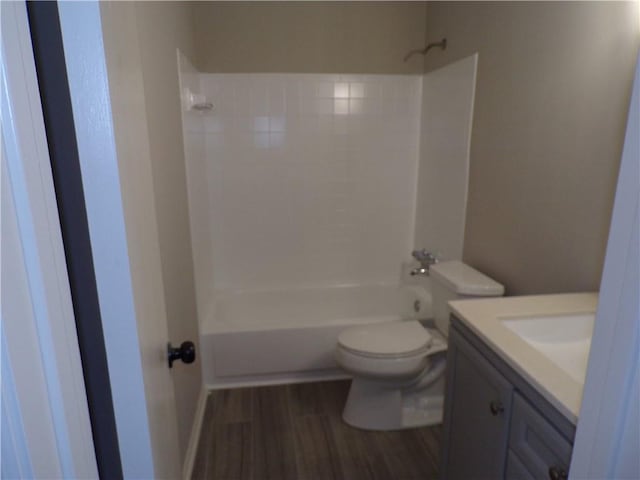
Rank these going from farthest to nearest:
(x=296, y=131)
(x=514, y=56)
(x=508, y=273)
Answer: (x=296, y=131) → (x=508, y=273) → (x=514, y=56)

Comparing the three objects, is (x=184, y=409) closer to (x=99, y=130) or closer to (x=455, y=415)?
(x=455, y=415)

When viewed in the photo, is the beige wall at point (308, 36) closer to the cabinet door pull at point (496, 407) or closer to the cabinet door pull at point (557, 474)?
the cabinet door pull at point (496, 407)

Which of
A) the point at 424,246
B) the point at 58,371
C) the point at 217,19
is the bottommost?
the point at 424,246

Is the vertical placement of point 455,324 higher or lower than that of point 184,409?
higher

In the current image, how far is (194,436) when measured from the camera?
190 centimetres

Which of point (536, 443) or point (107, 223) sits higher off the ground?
point (107, 223)

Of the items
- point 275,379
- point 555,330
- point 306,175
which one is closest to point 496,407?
point 555,330

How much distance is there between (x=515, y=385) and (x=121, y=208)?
0.97m

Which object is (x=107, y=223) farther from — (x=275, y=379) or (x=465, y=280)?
(x=275, y=379)

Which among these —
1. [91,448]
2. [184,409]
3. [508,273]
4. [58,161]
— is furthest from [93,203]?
[508,273]

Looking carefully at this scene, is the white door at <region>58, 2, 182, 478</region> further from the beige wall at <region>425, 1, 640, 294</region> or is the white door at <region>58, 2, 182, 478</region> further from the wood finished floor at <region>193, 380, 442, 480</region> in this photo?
the beige wall at <region>425, 1, 640, 294</region>

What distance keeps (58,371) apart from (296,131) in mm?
2439

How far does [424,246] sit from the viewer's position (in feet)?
9.36

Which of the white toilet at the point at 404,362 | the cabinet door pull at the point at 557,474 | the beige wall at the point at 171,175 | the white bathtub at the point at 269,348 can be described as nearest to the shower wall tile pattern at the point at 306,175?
the white bathtub at the point at 269,348
